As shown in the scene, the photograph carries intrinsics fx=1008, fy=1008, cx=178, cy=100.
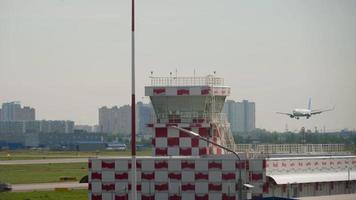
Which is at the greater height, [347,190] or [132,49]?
[132,49]

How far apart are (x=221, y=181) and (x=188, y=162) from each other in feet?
4.92

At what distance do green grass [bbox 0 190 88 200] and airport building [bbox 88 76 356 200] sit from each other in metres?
28.2

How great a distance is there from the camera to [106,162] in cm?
4062

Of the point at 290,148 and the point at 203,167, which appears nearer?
the point at 203,167

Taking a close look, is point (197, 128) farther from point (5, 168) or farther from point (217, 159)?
point (5, 168)

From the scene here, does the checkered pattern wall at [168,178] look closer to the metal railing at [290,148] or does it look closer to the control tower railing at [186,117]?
the control tower railing at [186,117]

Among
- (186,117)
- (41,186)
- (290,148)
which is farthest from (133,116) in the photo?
(41,186)

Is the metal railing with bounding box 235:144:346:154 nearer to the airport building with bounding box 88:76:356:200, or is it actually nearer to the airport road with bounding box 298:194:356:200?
the airport building with bounding box 88:76:356:200

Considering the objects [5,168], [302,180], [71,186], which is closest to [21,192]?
[71,186]

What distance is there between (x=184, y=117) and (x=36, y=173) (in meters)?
74.7

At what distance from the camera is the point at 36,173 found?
116875mm

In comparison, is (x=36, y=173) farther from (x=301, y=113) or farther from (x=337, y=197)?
(x=337, y=197)

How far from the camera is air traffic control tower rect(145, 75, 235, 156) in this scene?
1726 inches

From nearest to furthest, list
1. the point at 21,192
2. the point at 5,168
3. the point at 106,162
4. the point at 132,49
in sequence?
the point at 132,49 < the point at 106,162 < the point at 21,192 < the point at 5,168
